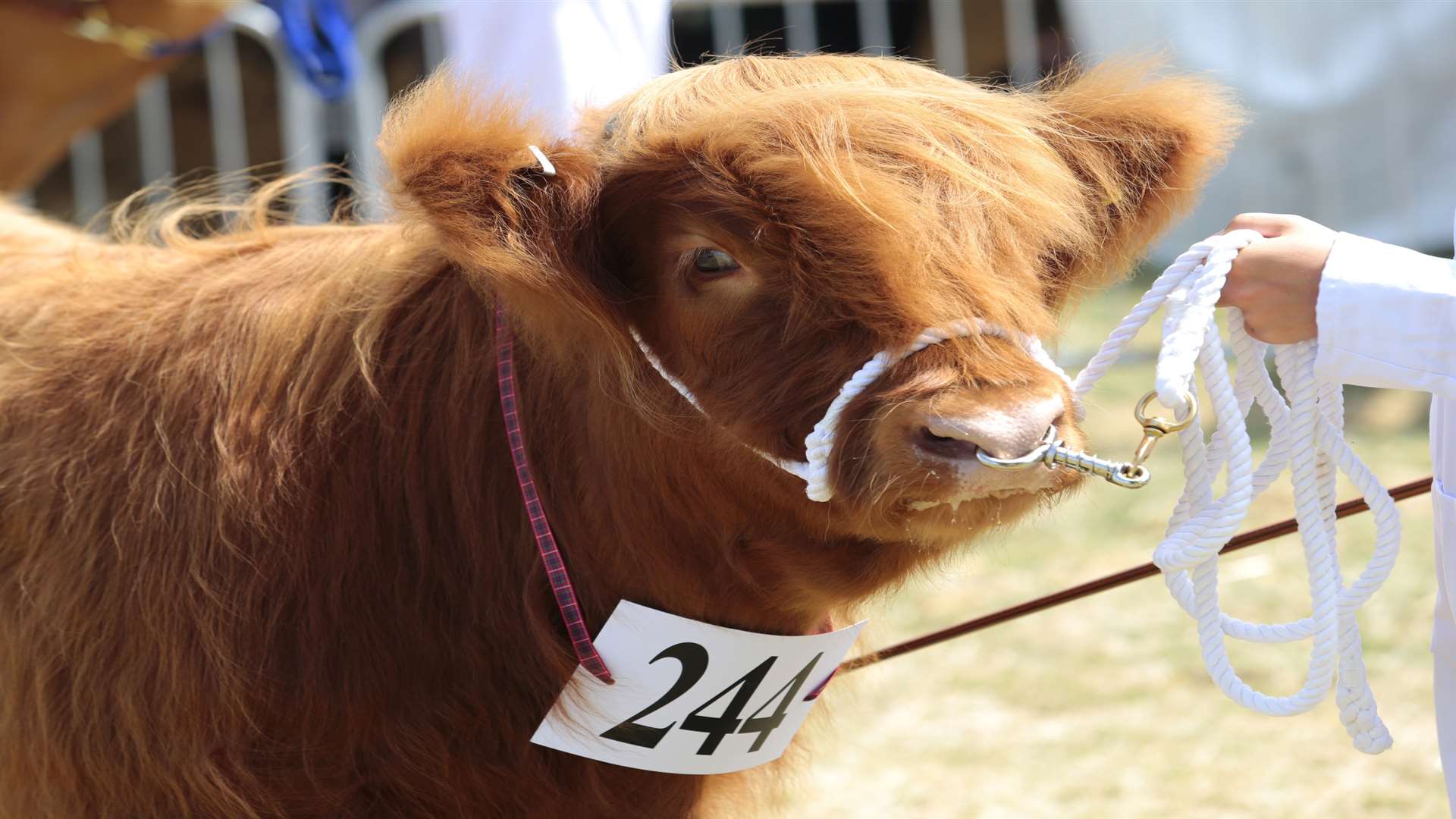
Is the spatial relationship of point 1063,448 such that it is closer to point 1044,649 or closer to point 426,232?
point 426,232

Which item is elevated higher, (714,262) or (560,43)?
(560,43)

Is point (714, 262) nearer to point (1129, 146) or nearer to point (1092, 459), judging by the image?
point (1092, 459)

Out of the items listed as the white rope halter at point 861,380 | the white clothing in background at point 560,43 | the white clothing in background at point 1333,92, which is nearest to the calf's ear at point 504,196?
the white rope halter at point 861,380

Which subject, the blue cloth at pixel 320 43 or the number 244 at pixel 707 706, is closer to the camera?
the number 244 at pixel 707 706

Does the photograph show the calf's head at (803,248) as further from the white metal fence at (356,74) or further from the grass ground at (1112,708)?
the white metal fence at (356,74)

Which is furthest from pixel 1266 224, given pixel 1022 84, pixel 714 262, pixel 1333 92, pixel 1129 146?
pixel 1333 92

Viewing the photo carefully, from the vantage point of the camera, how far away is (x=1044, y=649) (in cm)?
408

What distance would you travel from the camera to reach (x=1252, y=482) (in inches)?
68.5

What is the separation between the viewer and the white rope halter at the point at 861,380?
61.4 inches


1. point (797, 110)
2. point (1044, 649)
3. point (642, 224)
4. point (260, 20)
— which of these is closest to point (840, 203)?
point (797, 110)

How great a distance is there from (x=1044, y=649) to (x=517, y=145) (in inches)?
113

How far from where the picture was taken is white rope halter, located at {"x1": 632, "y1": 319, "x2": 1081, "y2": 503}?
1561 millimetres

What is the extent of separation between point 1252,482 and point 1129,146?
52 cm

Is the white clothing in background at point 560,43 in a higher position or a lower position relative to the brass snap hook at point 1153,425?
higher
